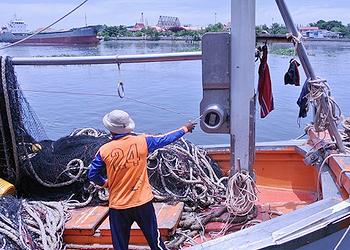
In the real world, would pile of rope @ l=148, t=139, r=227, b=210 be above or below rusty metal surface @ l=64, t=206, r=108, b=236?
above

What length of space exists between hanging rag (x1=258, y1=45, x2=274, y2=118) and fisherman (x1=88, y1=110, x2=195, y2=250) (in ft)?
3.25

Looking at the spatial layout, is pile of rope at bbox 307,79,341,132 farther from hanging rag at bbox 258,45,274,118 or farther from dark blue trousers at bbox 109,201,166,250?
dark blue trousers at bbox 109,201,166,250

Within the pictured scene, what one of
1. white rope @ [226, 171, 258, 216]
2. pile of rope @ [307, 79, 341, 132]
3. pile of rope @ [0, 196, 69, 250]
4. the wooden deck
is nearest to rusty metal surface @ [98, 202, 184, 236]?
the wooden deck

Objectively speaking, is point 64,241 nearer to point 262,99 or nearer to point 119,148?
point 119,148

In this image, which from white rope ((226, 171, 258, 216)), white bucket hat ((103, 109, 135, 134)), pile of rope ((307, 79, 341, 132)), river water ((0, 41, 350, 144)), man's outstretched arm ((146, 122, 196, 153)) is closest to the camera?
white bucket hat ((103, 109, 135, 134))

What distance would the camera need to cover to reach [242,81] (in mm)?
3555

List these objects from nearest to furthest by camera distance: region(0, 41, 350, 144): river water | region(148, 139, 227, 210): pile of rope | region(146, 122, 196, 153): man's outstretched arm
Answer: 1. region(146, 122, 196, 153): man's outstretched arm
2. region(148, 139, 227, 210): pile of rope
3. region(0, 41, 350, 144): river water

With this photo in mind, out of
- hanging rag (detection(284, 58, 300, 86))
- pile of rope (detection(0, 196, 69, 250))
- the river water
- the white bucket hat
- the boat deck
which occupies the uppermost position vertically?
hanging rag (detection(284, 58, 300, 86))

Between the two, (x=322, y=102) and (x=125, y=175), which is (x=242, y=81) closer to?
(x=322, y=102)

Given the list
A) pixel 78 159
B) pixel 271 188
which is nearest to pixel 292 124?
pixel 271 188

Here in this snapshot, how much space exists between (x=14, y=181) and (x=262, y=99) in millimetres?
2544

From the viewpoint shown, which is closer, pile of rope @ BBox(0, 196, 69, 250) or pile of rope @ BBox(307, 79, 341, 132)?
pile of rope @ BBox(0, 196, 69, 250)

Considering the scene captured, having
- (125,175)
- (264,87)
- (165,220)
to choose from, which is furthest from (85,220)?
(264,87)

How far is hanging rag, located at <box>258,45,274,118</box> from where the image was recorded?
3.89m
